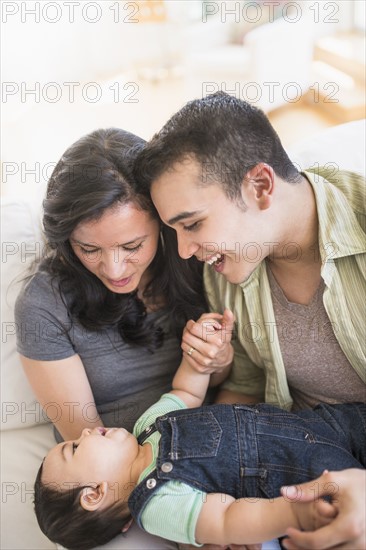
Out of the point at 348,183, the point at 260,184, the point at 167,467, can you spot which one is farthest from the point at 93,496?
the point at 348,183

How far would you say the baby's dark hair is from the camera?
4.21ft

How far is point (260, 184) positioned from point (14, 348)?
0.89m

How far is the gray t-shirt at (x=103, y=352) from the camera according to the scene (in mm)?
1452

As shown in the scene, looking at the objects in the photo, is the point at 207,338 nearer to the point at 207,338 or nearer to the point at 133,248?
the point at 207,338

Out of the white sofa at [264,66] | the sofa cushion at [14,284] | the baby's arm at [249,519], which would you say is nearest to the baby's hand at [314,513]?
the baby's arm at [249,519]

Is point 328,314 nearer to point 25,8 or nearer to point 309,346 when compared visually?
point 309,346

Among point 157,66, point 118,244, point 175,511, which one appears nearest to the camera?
point 175,511

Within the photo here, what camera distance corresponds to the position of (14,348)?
5.66 feet

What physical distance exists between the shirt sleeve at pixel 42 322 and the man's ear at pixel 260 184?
21.7 inches

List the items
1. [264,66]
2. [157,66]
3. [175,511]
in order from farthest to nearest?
[157,66], [264,66], [175,511]

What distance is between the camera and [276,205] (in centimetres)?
133

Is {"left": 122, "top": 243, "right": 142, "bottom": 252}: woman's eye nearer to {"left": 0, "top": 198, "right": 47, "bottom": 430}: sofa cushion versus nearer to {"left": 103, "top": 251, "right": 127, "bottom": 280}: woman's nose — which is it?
{"left": 103, "top": 251, "right": 127, "bottom": 280}: woman's nose

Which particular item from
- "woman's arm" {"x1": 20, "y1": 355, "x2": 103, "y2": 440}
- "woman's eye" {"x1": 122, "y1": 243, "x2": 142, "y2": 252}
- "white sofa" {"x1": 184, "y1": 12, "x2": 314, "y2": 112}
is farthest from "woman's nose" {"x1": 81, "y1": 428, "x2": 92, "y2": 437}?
"white sofa" {"x1": 184, "y1": 12, "x2": 314, "y2": 112}

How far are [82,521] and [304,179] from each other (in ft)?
3.08
